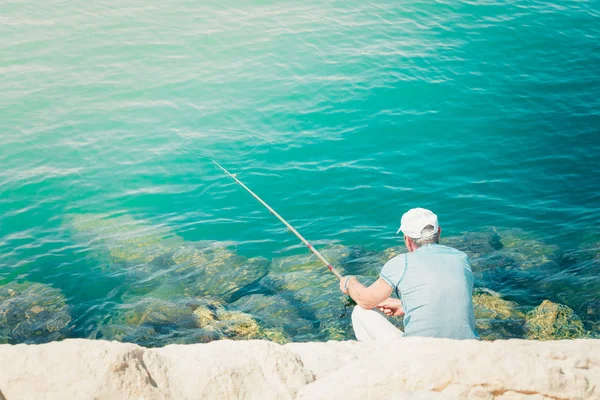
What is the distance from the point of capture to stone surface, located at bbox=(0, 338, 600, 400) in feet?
9.96

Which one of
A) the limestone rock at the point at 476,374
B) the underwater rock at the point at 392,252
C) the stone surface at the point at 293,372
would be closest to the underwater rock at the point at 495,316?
the underwater rock at the point at 392,252

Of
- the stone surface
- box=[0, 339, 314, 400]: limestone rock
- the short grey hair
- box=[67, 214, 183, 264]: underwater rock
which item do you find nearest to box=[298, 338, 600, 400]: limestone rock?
the stone surface

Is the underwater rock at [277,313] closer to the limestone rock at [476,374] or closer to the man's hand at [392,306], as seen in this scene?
the man's hand at [392,306]

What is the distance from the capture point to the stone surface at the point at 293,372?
304 centimetres

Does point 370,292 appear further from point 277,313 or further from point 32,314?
point 32,314

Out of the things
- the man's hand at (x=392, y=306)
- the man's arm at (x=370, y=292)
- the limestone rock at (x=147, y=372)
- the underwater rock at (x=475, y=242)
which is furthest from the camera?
the underwater rock at (x=475, y=242)

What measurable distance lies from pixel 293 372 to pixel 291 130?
352 inches

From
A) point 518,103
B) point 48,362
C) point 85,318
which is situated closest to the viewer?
point 48,362

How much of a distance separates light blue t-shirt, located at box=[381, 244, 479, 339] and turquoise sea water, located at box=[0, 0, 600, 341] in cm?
285

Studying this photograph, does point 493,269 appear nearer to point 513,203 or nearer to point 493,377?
point 513,203

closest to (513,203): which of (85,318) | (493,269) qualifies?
(493,269)

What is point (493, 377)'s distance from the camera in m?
3.04

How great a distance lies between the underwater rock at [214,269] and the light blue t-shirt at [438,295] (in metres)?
3.88

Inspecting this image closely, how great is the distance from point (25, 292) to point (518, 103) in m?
11.6
